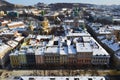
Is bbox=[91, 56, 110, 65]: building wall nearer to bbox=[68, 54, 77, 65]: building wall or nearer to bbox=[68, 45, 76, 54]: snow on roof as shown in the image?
bbox=[68, 54, 77, 65]: building wall

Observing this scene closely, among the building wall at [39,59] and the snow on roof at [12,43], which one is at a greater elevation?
the snow on roof at [12,43]

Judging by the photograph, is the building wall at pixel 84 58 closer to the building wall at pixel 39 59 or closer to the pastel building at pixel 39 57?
the pastel building at pixel 39 57

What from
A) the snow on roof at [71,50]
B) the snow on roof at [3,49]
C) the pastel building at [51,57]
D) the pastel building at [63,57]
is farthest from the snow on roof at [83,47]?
the snow on roof at [3,49]

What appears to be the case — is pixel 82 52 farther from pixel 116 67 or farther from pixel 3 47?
pixel 3 47

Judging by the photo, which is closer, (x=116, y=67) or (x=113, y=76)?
(x=113, y=76)

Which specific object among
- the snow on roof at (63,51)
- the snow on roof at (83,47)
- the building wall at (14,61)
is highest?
the snow on roof at (83,47)

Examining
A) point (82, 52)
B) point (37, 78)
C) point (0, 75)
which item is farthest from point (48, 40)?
point (37, 78)

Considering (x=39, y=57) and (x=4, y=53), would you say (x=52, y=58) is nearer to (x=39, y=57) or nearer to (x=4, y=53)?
(x=39, y=57)

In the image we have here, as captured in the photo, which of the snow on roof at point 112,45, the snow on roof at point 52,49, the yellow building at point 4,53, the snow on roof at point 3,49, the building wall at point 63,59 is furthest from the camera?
the snow on roof at point 112,45

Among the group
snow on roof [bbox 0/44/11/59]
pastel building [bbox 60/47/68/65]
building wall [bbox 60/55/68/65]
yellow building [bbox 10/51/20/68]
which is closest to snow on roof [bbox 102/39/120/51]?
pastel building [bbox 60/47/68/65]

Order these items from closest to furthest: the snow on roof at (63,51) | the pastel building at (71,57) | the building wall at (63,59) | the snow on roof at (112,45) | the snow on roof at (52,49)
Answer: the pastel building at (71,57)
the building wall at (63,59)
the snow on roof at (63,51)
the snow on roof at (52,49)
the snow on roof at (112,45)

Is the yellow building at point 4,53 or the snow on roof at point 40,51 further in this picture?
the yellow building at point 4,53
